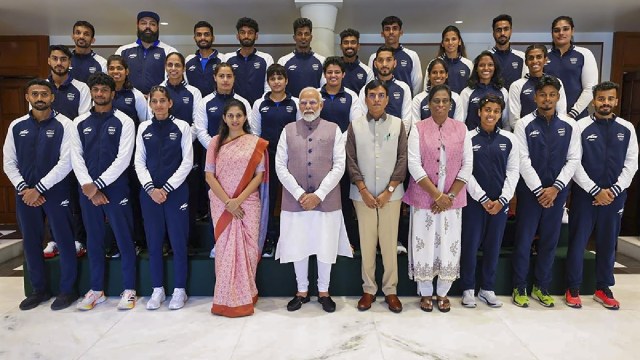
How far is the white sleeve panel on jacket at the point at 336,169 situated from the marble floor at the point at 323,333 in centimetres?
91

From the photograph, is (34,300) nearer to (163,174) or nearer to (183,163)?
(163,174)

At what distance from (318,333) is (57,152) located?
2345 millimetres

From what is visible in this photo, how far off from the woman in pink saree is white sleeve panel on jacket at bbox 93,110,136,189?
0.63m

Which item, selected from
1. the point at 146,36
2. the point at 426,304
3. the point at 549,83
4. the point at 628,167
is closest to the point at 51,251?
the point at 146,36

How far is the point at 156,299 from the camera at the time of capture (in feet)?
11.3

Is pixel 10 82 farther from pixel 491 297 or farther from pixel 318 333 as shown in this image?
pixel 491 297

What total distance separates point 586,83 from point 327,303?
2918mm

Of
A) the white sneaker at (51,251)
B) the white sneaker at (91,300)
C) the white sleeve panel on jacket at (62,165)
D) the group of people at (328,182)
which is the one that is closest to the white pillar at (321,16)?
the group of people at (328,182)

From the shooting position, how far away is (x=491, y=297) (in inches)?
136

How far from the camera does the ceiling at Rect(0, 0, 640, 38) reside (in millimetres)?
5750

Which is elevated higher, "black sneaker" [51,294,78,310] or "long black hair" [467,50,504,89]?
"long black hair" [467,50,504,89]

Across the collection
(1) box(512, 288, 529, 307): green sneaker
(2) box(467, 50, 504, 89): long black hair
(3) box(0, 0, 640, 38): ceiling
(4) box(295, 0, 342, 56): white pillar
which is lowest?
(1) box(512, 288, 529, 307): green sneaker

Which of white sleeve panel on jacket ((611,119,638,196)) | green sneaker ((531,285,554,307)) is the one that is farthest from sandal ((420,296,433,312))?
white sleeve panel on jacket ((611,119,638,196))

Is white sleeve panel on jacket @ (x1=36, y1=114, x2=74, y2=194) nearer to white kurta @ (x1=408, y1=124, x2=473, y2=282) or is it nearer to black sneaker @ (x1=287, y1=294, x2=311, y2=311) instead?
black sneaker @ (x1=287, y1=294, x2=311, y2=311)
